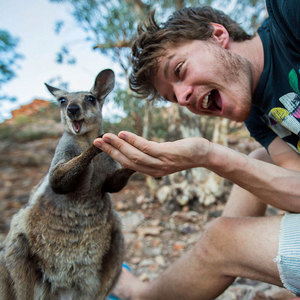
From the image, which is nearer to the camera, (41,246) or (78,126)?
(41,246)

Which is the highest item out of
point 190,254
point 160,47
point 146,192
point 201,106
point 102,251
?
point 160,47

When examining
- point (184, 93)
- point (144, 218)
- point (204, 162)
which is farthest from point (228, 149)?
point (144, 218)

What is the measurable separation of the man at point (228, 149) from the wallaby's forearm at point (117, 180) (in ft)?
0.89

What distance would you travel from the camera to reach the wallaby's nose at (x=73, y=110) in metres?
1.57

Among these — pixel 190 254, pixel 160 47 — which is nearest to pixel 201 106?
pixel 160 47

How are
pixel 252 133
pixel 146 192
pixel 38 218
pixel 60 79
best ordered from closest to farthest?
pixel 38 218 → pixel 252 133 → pixel 60 79 → pixel 146 192

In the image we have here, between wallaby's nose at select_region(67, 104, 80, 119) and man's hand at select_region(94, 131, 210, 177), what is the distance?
42 cm

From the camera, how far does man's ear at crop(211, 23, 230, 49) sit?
5.74 feet

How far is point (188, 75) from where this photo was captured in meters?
1.67

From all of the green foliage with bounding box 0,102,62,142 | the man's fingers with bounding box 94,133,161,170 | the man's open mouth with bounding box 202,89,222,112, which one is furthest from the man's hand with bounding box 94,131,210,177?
the green foliage with bounding box 0,102,62,142

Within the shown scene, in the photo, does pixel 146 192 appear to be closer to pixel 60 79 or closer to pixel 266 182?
pixel 60 79

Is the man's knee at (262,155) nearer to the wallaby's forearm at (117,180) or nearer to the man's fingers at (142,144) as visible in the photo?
the wallaby's forearm at (117,180)

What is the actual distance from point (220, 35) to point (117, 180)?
1.14m

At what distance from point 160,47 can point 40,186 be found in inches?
45.3
